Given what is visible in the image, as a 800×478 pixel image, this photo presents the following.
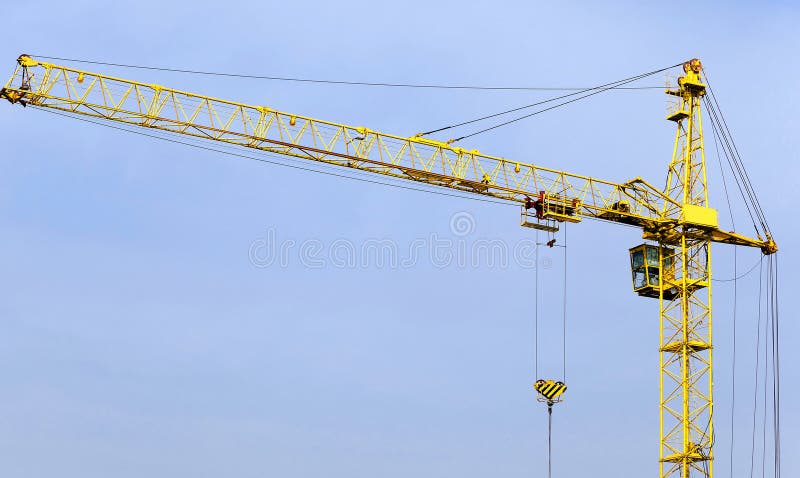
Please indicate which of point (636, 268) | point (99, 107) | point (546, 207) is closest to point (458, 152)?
point (546, 207)

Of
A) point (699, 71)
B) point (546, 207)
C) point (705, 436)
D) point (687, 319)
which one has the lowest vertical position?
point (705, 436)

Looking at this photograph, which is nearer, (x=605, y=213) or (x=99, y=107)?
(x=99, y=107)

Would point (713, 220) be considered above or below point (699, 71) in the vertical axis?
below

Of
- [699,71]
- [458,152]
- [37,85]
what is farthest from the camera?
[699,71]

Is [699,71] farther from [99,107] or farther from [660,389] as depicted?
[99,107]

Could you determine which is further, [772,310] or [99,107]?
[772,310]

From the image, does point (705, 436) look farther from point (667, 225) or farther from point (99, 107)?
point (99, 107)

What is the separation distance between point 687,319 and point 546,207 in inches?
569

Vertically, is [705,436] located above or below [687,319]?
below

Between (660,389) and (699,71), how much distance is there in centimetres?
2682

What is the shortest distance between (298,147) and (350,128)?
4171mm

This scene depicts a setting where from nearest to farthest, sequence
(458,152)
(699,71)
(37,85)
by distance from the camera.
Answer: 1. (37,85)
2. (458,152)
3. (699,71)

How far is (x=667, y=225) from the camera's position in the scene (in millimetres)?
123250

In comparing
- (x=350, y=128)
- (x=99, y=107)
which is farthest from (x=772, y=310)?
(x=99, y=107)
